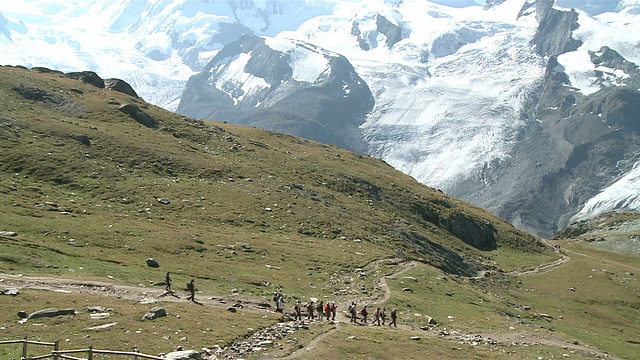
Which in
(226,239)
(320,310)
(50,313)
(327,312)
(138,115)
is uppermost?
(138,115)

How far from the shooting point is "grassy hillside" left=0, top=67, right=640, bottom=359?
43844 mm

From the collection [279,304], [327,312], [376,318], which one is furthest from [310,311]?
[376,318]

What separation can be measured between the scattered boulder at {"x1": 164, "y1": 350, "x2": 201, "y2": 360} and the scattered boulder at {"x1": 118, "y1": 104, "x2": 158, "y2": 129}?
77.6m

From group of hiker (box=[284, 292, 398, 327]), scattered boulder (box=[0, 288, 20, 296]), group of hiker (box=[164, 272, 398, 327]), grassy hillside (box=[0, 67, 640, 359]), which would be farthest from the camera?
group of hiker (box=[284, 292, 398, 327])

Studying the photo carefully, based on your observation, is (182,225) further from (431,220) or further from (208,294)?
(431,220)

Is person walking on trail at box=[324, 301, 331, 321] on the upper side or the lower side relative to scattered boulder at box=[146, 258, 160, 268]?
lower

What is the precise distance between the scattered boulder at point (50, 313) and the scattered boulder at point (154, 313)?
4249 millimetres

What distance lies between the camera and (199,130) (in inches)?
4385

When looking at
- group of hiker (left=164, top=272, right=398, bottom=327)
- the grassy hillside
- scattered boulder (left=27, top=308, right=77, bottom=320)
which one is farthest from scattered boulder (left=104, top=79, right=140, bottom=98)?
scattered boulder (left=27, top=308, right=77, bottom=320)

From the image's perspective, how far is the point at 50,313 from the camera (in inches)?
1492

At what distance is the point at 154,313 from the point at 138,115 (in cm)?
7288

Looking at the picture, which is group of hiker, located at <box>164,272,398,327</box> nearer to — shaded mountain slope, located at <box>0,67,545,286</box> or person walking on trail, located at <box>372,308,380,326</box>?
person walking on trail, located at <box>372,308,380,326</box>

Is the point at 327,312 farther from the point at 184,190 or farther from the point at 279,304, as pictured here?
the point at 184,190

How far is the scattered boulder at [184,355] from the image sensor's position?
3294cm
